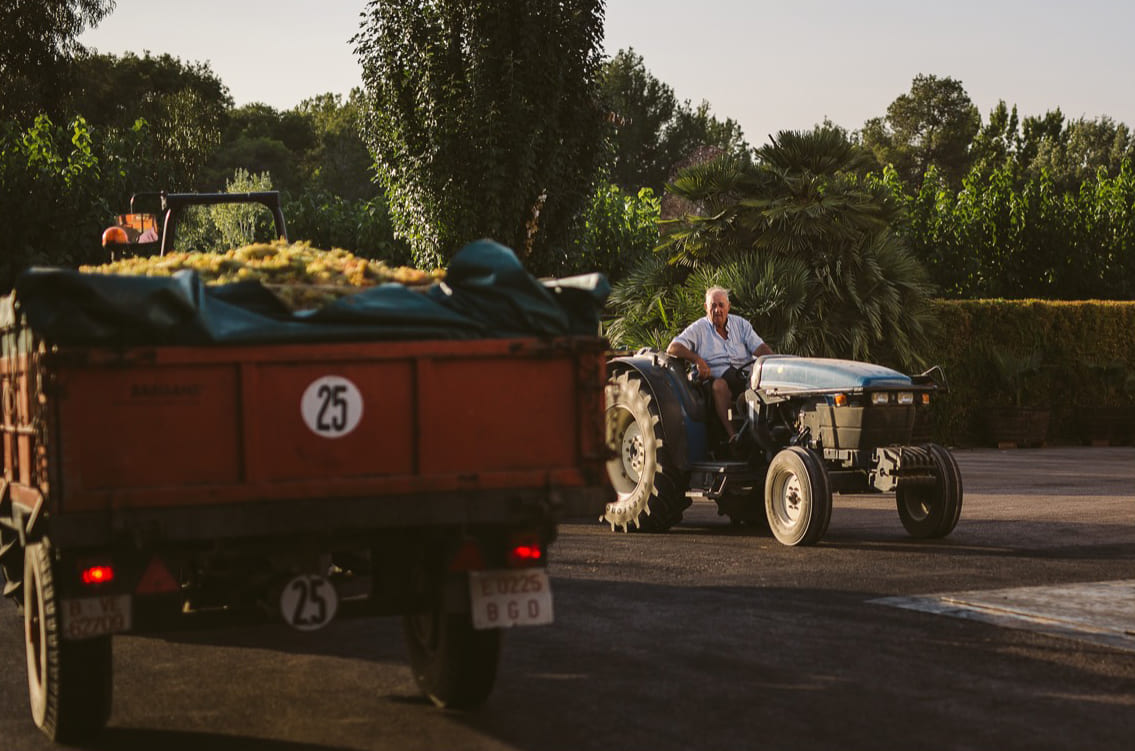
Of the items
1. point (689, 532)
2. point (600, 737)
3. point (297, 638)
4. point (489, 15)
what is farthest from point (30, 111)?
point (600, 737)

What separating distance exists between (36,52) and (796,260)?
28.4 metres

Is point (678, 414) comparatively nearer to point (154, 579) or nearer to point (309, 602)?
point (309, 602)

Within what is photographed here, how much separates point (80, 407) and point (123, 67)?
2638 inches

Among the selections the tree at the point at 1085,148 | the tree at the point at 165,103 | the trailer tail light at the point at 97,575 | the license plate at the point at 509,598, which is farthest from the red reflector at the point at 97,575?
the tree at the point at 1085,148

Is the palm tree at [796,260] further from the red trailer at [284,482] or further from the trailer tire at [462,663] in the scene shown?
the red trailer at [284,482]

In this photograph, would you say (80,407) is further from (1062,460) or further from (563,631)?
(1062,460)

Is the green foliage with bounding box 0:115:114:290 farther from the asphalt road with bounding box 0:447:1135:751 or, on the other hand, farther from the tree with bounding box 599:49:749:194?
the tree with bounding box 599:49:749:194

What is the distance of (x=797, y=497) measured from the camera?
1186 cm

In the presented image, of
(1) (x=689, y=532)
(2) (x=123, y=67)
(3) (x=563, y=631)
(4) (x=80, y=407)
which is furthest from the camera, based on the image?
(2) (x=123, y=67)

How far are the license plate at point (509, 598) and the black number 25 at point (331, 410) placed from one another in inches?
32.6

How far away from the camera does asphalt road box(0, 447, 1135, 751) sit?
6.02 m

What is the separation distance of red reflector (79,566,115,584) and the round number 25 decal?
93cm

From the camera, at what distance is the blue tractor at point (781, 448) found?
11914 millimetres

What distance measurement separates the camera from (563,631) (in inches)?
323
